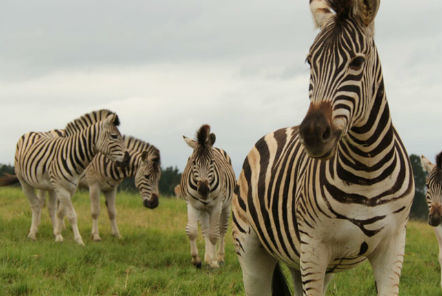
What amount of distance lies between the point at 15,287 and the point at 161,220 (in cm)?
837

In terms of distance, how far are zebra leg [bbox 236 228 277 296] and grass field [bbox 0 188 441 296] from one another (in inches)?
115

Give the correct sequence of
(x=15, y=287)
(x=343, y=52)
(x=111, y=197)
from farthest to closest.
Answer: (x=111, y=197) < (x=15, y=287) < (x=343, y=52)

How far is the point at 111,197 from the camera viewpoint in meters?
14.2

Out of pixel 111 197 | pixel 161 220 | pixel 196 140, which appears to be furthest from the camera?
pixel 161 220

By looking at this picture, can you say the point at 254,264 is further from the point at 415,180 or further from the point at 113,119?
the point at 415,180

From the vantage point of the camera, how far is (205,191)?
1012 cm

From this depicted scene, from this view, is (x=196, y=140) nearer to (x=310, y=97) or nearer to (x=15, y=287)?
(x=15, y=287)

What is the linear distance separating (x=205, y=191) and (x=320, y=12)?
700 cm

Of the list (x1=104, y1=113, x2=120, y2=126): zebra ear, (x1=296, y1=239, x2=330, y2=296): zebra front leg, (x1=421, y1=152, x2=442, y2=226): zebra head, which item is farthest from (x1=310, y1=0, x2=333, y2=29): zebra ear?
(x1=104, y1=113, x2=120, y2=126): zebra ear

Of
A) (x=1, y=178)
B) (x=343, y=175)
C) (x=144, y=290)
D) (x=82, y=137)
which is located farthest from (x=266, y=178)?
(x=1, y=178)

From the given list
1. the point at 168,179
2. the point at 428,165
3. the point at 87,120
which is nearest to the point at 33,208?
the point at 87,120

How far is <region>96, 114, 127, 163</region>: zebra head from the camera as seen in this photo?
40.2 feet

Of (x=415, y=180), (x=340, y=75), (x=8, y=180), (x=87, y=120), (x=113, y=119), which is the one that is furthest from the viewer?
(x=415, y=180)

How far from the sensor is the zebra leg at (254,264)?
14.8ft
